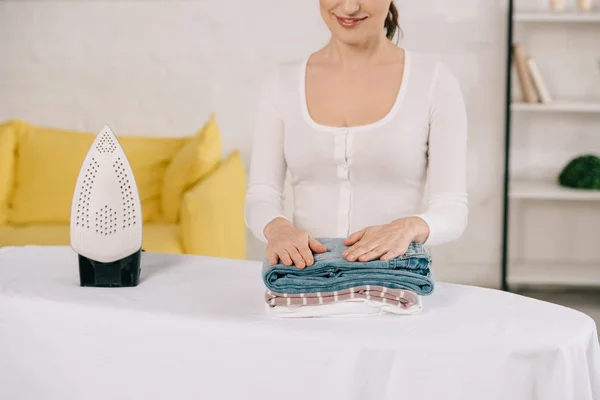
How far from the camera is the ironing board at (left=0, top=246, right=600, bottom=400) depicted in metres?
1.15

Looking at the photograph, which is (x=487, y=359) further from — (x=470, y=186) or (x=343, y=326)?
(x=470, y=186)

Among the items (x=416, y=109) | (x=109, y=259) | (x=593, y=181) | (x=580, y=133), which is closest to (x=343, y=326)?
(x=109, y=259)

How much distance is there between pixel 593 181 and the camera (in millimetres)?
3869

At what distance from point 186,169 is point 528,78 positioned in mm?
1662

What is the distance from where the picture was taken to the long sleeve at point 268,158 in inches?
65.0

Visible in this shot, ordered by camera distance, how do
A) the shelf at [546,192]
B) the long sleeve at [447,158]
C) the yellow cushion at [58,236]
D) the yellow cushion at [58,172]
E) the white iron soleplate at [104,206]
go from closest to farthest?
the white iron soleplate at [104,206]
the long sleeve at [447,158]
the yellow cushion at [58,236]
the yellow cushion at [58,172]
the shelf at [546,192]

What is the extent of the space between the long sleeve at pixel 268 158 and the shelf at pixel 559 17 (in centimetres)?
245

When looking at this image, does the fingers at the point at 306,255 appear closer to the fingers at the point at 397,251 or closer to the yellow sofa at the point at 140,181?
the fingers at the point at 397,251

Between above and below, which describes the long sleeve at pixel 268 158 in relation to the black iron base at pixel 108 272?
above

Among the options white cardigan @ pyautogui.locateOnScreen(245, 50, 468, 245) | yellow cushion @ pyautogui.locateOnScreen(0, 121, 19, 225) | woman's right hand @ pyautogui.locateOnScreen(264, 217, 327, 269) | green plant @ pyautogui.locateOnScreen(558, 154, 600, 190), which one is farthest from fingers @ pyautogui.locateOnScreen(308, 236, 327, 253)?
green plant @ pyautogui.locateOnScreen(558, 154, 600, 190)

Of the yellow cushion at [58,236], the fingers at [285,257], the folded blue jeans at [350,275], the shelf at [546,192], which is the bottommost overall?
the yellow cushion at [58,236]

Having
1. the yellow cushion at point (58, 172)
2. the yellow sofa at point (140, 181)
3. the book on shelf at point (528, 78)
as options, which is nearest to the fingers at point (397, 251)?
the yellow sofa at point (140, 181)

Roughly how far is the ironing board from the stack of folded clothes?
0.02 meters

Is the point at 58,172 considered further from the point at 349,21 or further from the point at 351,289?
the point at 351,289
